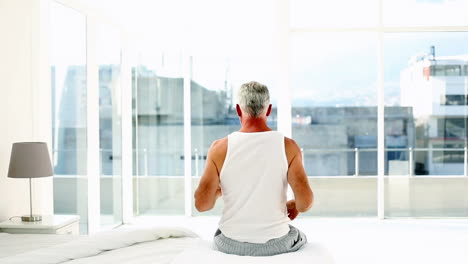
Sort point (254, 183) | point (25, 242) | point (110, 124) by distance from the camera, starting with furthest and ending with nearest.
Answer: point (110, 124) < point (25, 242) < point (254, 183)

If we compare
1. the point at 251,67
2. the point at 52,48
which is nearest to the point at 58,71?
the point at 52,48

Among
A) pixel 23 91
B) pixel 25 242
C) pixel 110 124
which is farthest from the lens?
pixel 110 124

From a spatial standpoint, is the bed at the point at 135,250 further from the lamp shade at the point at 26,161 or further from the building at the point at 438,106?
the building at the point at 438,106

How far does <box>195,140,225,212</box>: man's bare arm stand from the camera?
2.52 meters

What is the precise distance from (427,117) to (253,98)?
4938mm

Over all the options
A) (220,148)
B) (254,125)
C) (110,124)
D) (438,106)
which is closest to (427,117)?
(438,106)

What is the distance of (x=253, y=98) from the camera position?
2.55 metres

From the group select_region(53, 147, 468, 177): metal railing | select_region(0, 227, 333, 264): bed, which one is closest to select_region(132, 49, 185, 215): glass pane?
select_region(53, 147, 468, 177): metal railing

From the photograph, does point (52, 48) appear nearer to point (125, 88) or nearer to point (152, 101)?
point (125, 88)

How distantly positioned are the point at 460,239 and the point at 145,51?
420cm

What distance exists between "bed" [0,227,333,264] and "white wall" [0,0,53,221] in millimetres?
965

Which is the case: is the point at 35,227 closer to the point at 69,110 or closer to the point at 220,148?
the point at 69,110

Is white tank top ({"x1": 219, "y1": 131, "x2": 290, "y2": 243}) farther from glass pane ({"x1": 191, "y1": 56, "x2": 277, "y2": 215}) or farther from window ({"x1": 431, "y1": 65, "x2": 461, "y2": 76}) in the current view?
window ({"x1": 431, "y1": 65, "x2": 461, "y2": 76})

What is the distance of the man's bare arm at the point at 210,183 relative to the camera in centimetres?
252
